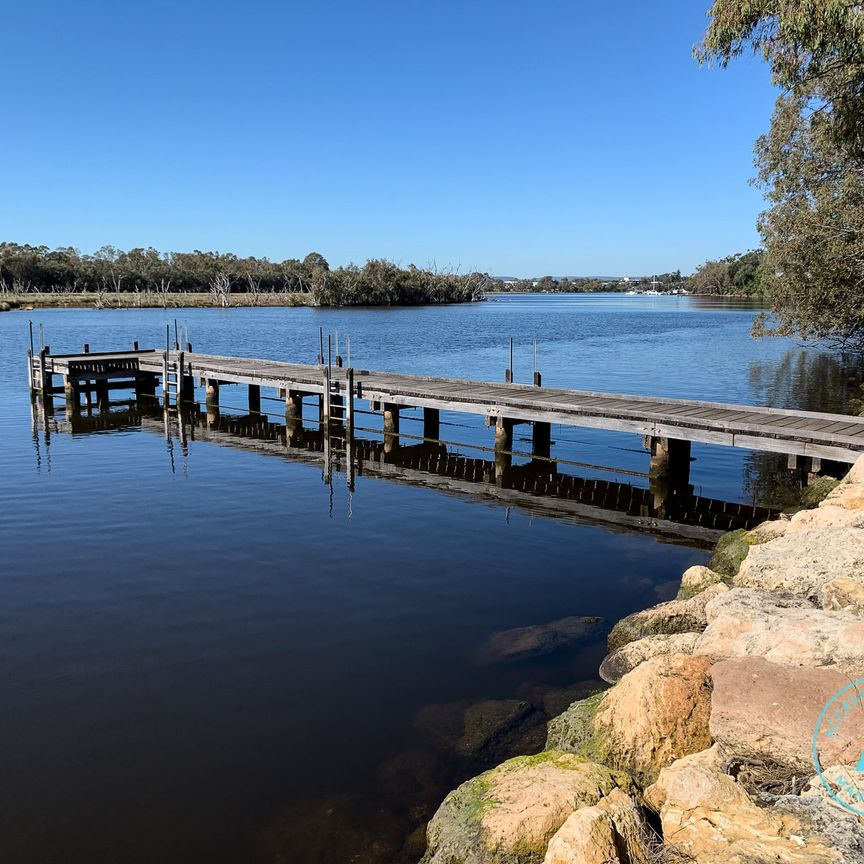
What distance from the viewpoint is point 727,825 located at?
211 inches

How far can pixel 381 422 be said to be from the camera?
28.2 meters

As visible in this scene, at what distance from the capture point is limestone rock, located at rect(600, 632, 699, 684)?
28.5 ft

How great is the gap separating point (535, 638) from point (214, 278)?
15681 cm

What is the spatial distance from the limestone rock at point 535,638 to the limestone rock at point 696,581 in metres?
1.22

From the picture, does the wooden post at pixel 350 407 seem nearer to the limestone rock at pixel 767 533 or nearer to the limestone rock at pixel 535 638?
the limestone rock at pixel 767 533

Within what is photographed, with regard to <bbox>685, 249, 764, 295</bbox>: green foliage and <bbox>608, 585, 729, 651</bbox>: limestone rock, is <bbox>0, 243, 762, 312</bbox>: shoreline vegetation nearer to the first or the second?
<bbox>685, 249, 764, 295</bbox>: green foliage

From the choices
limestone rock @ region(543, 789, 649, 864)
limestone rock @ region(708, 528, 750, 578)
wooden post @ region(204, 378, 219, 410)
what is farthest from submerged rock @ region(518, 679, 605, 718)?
wooden post @ region(204, 378, 219, 410)

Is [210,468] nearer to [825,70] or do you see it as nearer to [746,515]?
[746,515]

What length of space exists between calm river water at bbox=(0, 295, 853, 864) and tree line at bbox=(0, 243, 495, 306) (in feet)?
366

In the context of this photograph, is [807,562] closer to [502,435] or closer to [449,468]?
[449,468]

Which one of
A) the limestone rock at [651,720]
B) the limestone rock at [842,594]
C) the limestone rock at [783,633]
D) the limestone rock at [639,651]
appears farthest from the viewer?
the limestone rock at [639,651]

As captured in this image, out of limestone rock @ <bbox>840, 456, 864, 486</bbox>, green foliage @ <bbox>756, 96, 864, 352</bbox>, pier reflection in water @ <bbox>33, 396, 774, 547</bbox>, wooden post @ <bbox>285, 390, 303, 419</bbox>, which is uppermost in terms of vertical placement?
green foliage @ <bbox>756, 96, 864, 352</bbox>

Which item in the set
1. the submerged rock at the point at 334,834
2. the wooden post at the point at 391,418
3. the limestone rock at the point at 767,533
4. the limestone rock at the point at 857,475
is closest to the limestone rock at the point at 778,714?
the submerged rock at the point at 334,834

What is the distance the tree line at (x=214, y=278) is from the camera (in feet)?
431
